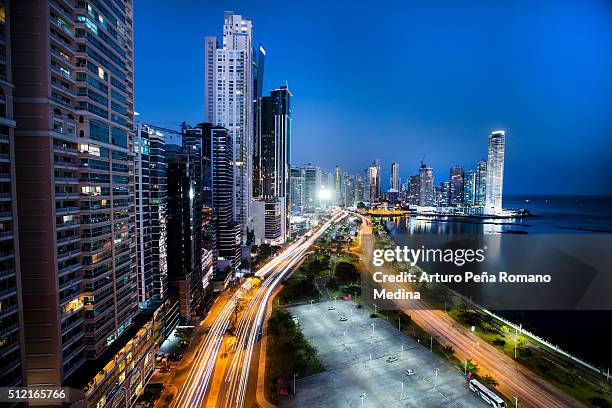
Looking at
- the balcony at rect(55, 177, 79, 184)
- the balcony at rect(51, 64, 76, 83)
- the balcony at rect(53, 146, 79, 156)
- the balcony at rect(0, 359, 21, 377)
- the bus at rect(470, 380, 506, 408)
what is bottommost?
the bus at rect(470, 380, 506, 408)

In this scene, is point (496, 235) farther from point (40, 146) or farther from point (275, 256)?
point (40, 146)

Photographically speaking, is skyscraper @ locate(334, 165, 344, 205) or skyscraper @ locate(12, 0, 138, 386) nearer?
skyscraper @ locate(12, 0, 138, 386)

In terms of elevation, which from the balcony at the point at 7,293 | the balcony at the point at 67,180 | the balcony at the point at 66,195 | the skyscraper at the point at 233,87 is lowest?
the balcony at the point at 7,293

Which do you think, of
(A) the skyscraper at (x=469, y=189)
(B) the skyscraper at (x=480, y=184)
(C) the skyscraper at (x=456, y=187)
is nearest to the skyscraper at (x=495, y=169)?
(B) the skyscraper at (x=480, y=184)

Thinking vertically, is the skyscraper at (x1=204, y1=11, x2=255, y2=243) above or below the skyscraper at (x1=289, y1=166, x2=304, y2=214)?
above

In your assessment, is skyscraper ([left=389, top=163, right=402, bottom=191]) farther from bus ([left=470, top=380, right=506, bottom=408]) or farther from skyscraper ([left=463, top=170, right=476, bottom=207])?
bus ([left=470, top=380, right=506, bottom=408])

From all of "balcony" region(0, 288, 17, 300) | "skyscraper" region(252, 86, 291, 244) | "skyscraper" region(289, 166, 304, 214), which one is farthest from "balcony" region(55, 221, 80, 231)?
"skyscraper" region(289, 166, 304, 214)

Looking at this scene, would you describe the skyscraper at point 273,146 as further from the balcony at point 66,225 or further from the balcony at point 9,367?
the balcony at point 9,367
